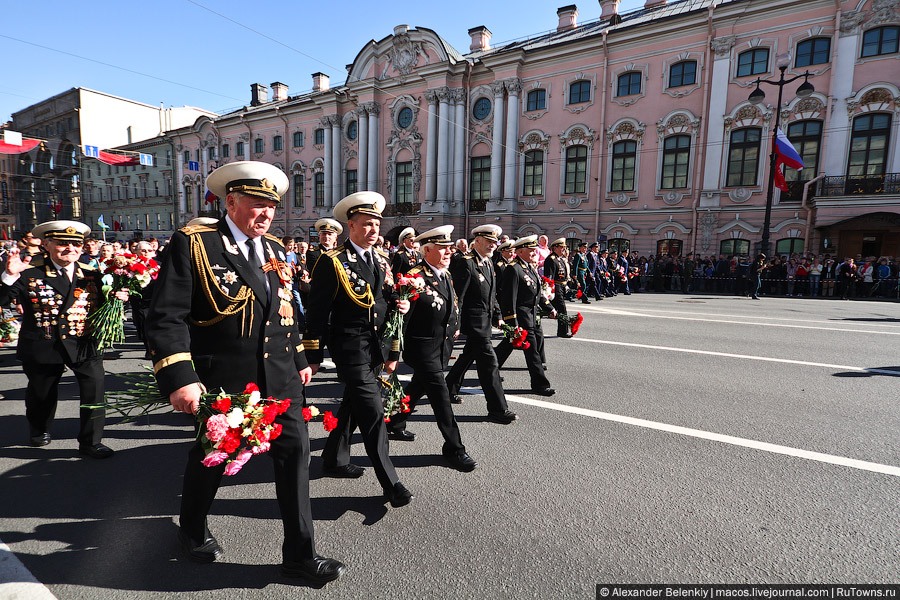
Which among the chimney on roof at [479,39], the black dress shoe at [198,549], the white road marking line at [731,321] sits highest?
the chimney on roof at [479,39]

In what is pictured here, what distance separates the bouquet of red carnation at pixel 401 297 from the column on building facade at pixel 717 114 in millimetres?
22906

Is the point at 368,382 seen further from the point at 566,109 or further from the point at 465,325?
the point at 566,109

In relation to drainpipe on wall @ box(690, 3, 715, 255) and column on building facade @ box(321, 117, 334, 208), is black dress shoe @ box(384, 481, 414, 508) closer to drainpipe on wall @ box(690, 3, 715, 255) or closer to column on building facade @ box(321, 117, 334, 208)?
drainpipe on wall @ box(690, 3, 715, 255)

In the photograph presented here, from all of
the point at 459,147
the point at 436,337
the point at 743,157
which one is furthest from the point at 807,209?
the point at 436,337

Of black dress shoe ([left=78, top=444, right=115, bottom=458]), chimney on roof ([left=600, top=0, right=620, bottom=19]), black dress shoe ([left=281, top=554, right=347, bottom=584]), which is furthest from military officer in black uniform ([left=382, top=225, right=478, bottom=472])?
chimney on roof ([left=600, top=0, right=620, bottom=19])

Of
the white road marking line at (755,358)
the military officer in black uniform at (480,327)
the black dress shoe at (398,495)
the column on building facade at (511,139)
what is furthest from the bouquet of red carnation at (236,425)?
the column on building facade at (511,139)

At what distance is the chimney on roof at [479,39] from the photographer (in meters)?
31.5

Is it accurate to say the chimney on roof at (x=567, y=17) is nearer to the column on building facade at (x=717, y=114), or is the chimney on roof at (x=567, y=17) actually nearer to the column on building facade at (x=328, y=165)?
the column on building facade at (x=717, y=114)

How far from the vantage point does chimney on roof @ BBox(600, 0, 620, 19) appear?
27141 millimetres

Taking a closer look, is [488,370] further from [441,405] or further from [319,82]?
[319,82]

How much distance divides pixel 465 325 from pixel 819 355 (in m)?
6.37

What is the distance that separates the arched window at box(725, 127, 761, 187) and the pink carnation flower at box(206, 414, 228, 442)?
25.1 m

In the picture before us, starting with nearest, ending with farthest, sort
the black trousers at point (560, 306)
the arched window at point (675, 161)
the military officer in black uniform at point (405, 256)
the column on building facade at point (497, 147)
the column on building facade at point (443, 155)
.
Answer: the military officer in black uniform at point (405, 256) < the black trousers at point (560, 306) < the arched window at point (675, 161) < the column on building facade at point (497, 147) < the column on building facade at point (443, 155)

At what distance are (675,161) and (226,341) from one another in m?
25.3
